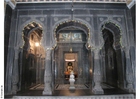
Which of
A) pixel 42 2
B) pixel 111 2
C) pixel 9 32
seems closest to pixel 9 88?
pixel 9 32

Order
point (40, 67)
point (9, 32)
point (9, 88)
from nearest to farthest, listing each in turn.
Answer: point (9, 88), point (9, 32), point (40, 67)

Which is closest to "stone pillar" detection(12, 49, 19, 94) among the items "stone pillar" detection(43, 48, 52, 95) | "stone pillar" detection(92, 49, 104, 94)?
"stone pillar" detection(43, 48, 52, 95)

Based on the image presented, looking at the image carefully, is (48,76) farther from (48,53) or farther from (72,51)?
(72,51)

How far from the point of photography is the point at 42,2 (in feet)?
17.8

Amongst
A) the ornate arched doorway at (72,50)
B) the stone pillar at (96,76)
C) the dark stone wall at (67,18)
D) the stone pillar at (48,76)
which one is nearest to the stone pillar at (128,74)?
the dark stone wall at (67,18)

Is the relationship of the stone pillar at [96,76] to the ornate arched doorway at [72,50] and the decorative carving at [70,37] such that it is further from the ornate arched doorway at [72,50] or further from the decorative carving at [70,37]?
the decorative carving at [70,37]

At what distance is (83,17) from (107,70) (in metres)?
4.19

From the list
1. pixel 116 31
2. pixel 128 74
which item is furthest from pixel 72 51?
pixel 128 74

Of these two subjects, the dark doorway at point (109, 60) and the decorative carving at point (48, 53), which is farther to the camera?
the dark doorway at point (109, 60)

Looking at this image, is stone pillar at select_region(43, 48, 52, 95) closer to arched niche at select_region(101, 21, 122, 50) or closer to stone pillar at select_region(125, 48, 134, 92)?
arched niche at select_region(101, 21, 122, 50)

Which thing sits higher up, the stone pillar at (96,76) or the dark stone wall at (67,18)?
the dark stone wall at (67,18)

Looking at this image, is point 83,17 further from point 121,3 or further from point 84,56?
point 84,56

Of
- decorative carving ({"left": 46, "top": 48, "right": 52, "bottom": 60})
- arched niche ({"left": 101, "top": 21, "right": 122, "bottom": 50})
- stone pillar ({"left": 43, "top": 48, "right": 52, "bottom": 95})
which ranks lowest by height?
stone pillar ({"left": 43, "top": 48, "right": 52, "bottom": 95})
